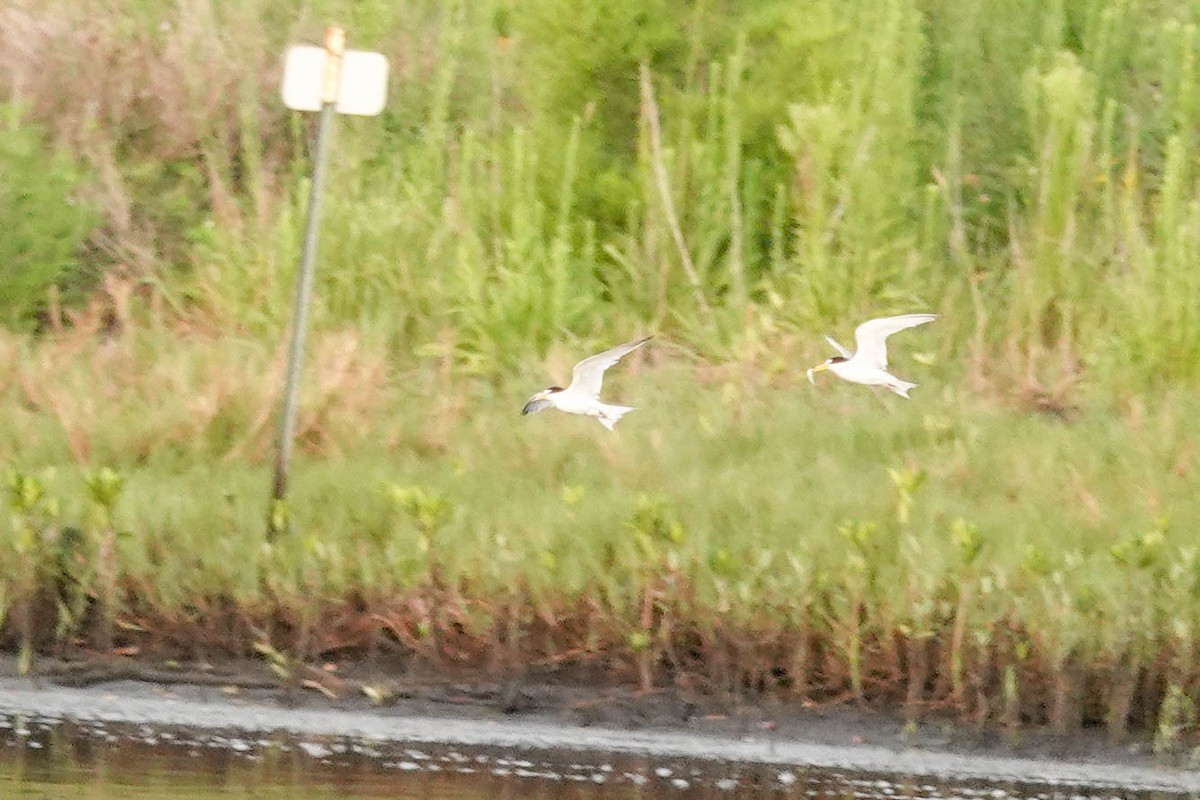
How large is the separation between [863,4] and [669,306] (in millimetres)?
1985

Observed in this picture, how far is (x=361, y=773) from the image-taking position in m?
6.88

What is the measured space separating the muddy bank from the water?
0.14 meters

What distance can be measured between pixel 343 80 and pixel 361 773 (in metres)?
2.85

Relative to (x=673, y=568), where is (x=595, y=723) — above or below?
below

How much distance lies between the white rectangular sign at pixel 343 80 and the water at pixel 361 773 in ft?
8.06

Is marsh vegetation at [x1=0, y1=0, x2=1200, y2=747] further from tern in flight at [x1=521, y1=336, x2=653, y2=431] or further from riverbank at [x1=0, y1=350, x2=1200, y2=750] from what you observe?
tern in flight at [x1=521, y1=336, x2=653, y2=431]

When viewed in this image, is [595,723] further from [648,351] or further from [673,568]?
[648,351]

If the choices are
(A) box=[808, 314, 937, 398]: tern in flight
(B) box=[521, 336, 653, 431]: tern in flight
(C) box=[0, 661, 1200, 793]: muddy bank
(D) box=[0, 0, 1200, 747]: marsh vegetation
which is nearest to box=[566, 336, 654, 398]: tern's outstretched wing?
(B) box=[521, 336, 653, 431]: tern in flight

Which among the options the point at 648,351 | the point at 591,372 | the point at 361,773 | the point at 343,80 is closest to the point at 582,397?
the point at 591,372

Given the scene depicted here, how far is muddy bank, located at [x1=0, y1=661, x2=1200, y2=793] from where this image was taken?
24.5ft

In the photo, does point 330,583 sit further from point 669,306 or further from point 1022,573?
point 669,306

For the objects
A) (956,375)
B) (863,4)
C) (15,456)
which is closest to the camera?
Answer: (15,456)

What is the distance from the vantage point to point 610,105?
12.3 metres

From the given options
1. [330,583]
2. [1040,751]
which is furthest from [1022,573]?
[330,583]
